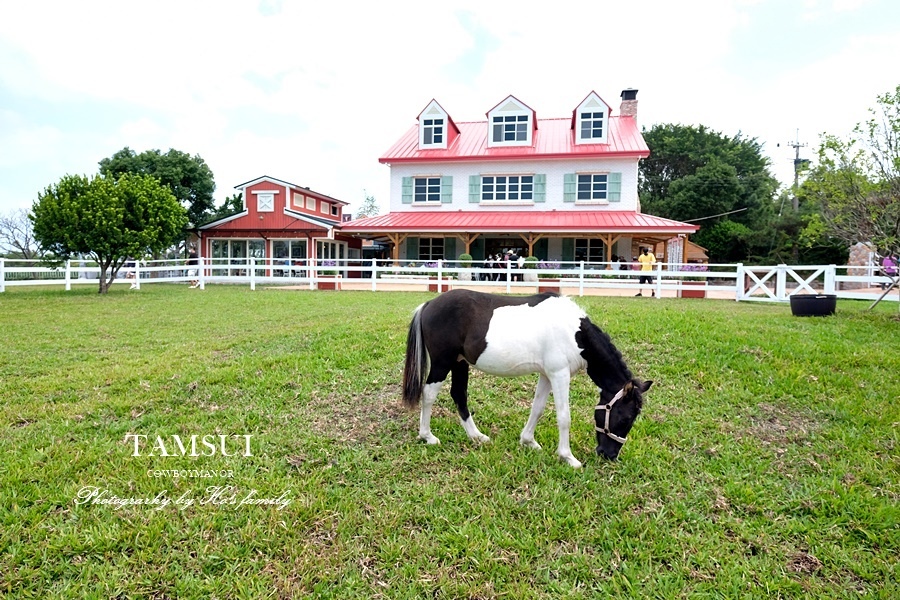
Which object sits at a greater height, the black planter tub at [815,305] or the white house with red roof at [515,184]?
the white house with red roof at [515,184]

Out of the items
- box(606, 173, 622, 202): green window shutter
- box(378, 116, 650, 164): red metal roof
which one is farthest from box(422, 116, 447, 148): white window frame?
box(606, 173, 622, 202): green window shutter

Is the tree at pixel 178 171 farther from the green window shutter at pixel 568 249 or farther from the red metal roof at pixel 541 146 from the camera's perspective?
the green window shutter at pixel 568 249

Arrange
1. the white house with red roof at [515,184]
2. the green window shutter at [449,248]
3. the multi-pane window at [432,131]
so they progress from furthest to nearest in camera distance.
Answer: the green window shutter at [449,248] → the multi-pane window at [432,131] → the white house with red roof at [515,184]

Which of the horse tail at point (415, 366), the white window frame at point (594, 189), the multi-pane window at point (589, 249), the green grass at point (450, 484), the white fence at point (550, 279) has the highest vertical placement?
the white window frame at point (594, 189)

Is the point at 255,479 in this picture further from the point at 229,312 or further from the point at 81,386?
the point at 229,312

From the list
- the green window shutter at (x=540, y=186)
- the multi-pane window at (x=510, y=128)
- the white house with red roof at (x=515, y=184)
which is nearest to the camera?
the white house with red roof at (x=515, y=184)

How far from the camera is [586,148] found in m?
21.5

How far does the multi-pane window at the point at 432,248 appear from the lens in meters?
23.7

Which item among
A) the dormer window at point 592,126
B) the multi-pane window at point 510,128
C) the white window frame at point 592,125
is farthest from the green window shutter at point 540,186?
the dormer window at point 592,126

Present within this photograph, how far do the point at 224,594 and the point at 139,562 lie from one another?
0.55 meters

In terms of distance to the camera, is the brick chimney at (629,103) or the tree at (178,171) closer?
the brick chimney at (629,103)

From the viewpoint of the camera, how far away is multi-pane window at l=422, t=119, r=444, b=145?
915 inches

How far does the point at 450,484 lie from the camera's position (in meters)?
3.38

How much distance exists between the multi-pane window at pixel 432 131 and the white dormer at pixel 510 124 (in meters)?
2.30
